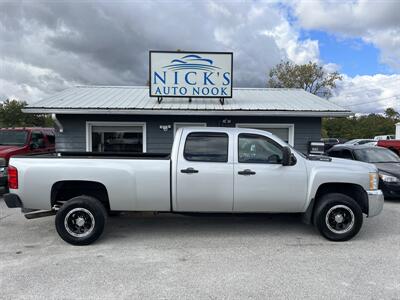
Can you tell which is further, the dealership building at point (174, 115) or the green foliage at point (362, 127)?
the green foliage at point (362, 127)

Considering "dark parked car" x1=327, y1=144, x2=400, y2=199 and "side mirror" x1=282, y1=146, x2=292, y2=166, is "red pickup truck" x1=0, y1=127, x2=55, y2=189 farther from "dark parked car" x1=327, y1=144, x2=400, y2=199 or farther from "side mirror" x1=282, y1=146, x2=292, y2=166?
"dark parked car" x1=327, y1=144, x2=400, y2=199

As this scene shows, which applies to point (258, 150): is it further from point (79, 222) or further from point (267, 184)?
point (79, 222)

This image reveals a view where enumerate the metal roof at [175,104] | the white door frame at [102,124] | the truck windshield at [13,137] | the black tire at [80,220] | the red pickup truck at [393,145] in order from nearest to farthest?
the black tire at [80,220] → the truck windshield at [13,137] → the metal roof at [175,104] → the white door frame at [102,124] → the red pickup truck at [393,145]

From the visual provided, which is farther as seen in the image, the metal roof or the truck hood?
the metal roof

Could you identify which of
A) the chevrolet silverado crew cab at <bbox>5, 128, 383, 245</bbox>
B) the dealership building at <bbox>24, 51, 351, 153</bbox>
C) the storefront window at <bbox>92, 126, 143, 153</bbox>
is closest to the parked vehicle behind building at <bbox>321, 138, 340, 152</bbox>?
the dealership building at <bbox>24, 51, 351, 153</bbox>

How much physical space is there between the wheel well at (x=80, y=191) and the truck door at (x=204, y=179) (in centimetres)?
128

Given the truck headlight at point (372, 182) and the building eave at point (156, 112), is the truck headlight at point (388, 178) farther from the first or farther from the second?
the truck headlight at point (372, 182)

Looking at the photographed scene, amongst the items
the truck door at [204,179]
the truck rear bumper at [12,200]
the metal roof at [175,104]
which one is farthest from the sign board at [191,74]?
the truck rear bumper at [12,200]

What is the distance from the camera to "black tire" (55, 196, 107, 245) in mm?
4738

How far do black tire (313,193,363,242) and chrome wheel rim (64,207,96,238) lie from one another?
3.62 metres

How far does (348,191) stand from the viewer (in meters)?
5.33

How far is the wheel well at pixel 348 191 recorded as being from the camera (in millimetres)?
5109

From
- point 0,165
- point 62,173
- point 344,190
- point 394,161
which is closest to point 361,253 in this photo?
point 344,190

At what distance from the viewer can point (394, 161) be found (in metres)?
9.04
